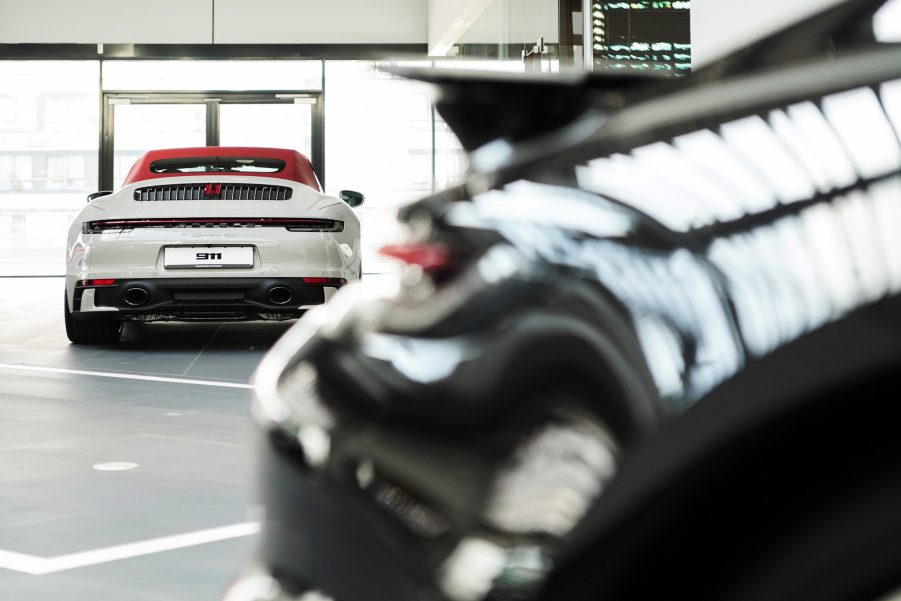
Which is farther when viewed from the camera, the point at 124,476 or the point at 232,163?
the point at 232,163

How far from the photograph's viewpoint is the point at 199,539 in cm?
245

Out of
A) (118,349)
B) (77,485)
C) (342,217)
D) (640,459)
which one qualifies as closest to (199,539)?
(77,485)

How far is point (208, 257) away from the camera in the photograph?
239 inches

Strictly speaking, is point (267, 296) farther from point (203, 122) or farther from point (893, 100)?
point (203, 122)

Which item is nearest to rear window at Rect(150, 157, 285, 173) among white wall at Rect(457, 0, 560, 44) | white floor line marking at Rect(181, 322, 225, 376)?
white floor line marking at Rect(181, 322, 225, 376)

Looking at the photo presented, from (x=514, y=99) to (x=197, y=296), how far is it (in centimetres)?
545

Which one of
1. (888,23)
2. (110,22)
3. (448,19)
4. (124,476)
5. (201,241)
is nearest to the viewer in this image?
(888,23)

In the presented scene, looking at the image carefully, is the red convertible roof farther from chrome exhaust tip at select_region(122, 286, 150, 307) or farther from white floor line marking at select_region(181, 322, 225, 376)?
white floor line marking at select_region(181, 322, 225, 376)

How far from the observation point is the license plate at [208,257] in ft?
19.9

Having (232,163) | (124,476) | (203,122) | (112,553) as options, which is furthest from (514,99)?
(203,122)

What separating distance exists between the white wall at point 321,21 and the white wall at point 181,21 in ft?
0.05

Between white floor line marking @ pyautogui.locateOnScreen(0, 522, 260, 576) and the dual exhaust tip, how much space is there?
369 cm

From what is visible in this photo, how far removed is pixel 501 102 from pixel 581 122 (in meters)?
0.08

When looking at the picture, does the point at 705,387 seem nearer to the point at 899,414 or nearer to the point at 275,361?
the point at 899,414
